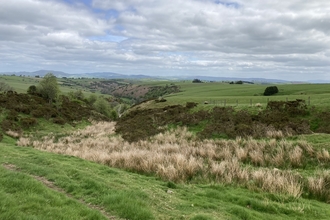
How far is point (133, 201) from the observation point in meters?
7.44

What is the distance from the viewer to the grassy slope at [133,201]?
6402 mm

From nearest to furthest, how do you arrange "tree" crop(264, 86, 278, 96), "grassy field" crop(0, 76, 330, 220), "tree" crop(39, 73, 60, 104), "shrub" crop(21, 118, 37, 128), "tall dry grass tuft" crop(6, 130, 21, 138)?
"grassy field" crop(0, 76, 330, 220)
"tall dry grass tuft" crop(6, 130, 21, 138)
"shrub" crop(21, 118, 37, 128)
"tree" crop(39, 73, 60, 104)
"tree" crop(264, 86, 278, 96)

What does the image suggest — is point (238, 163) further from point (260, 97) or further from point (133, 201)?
point (260, 97)

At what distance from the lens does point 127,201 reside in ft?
24.4

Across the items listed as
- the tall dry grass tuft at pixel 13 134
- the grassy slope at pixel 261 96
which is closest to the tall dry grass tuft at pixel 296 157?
the grassy slope at pixel 261 96

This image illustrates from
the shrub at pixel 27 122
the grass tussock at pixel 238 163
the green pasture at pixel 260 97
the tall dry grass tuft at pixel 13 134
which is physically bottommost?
the tall dry grass tuft at pixel 13 134

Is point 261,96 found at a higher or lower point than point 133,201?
higher

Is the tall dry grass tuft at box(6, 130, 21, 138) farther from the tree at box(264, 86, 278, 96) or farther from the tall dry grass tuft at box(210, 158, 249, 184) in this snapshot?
the tree at box(264, 86, 278, 96)

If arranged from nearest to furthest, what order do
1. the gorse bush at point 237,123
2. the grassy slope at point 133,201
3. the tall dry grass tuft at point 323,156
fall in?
the grassy slope at point 133,201, the tall dry grass tuft at point 323,156, the gorse bush at point 237,123

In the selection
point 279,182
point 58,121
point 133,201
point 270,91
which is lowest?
point 58,121

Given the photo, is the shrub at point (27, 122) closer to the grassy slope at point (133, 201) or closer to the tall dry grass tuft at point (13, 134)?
the tall dry grass tuft at point (13, 134)

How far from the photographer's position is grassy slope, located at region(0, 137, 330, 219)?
21.0ft

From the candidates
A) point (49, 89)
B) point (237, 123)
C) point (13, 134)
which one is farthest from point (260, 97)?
point (13, 134)

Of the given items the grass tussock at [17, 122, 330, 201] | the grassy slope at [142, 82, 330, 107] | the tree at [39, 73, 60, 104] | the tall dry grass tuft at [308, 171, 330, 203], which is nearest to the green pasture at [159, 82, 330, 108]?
the grassy slope at [142, 82, 330, 107]
